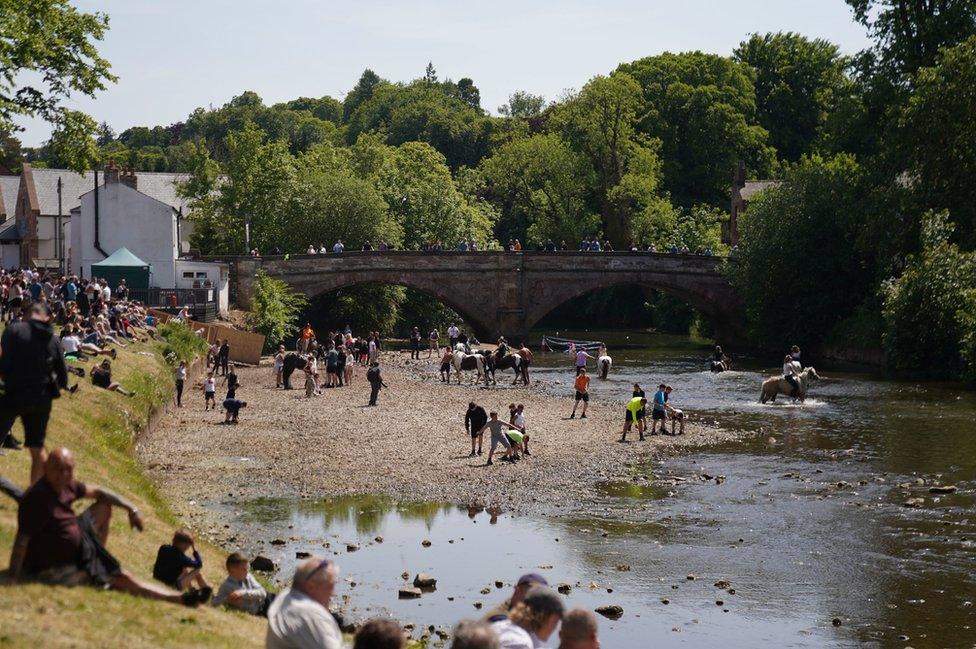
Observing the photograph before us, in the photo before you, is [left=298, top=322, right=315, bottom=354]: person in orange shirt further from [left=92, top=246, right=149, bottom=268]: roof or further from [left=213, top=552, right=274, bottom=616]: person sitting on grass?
[left=213, top=552, right=274, bottom=616]: person sitting on grass

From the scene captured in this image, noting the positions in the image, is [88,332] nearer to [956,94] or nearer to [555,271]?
[956,94]

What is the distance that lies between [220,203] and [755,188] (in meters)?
36.6

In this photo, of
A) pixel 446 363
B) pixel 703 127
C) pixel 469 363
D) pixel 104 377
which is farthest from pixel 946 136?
pixel 703 127

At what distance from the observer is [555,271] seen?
7512 cm

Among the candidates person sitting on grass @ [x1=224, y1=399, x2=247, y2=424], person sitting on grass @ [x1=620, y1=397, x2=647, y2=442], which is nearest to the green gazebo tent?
person sitting on grass @ [x1=224, y1=399, x2=247, y2=424]

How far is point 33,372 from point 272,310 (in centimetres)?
4819

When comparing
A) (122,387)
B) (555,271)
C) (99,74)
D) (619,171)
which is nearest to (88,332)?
(122,387)

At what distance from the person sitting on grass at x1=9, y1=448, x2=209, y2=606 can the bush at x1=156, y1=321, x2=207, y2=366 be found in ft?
104

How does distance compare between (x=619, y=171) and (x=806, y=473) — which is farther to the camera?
(x=619, y=171)

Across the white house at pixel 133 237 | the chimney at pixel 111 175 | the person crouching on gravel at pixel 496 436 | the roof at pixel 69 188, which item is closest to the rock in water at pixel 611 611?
the person crouching on gravel at pixel 496 436

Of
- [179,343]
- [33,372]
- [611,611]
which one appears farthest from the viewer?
[179,343]

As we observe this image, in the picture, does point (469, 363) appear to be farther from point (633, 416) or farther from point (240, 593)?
point (240, 593)

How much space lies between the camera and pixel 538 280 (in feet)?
246

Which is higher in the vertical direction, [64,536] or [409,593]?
[64,536]
